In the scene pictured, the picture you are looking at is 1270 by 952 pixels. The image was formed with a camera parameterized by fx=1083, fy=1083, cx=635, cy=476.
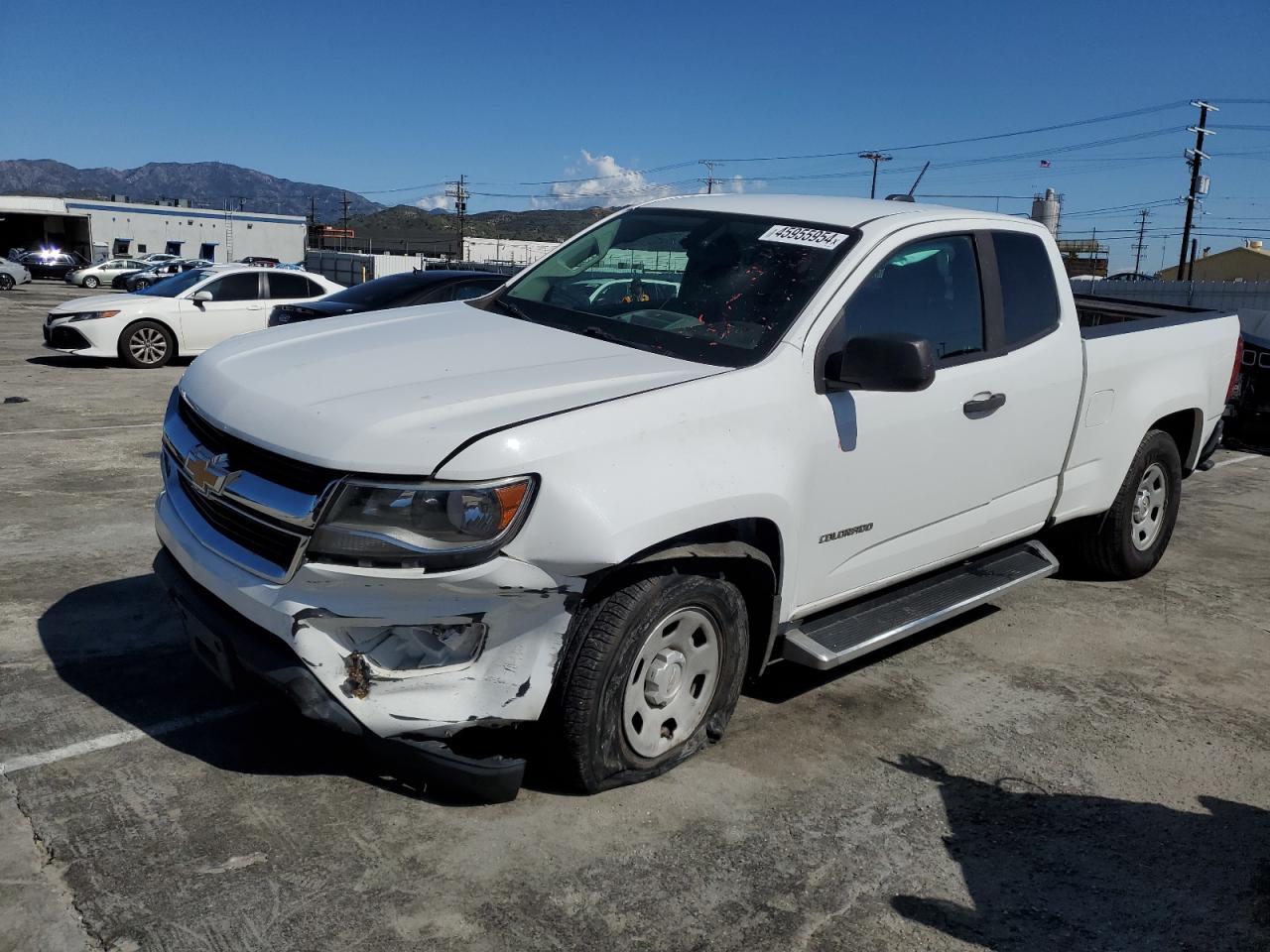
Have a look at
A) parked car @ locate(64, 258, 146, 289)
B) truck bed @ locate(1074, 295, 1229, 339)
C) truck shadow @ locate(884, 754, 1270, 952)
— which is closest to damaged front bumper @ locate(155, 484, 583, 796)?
truck shadow @ locate(884, 754, 1270, 952)

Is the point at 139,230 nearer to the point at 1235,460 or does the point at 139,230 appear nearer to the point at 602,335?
the point at 1235,460

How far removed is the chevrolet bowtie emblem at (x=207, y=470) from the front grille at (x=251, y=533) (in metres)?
0.04

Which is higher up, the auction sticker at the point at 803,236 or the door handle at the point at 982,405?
the auction sticker at the point at 803,236

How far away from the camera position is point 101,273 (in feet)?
158

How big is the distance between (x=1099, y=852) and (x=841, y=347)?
5.94ft

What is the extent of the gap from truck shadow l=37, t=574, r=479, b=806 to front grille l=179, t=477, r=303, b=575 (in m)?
0.45

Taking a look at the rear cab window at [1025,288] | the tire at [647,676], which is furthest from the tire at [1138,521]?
the tire at [647,676]

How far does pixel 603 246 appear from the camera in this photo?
471 centimetres

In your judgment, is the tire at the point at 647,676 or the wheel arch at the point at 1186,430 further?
the wheel arch at the point at 1186,430

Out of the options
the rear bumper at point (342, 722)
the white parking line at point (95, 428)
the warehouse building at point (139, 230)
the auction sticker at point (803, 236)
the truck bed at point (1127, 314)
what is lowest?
the white parking line at point (95, 428)

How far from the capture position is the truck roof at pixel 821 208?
13.9 ft

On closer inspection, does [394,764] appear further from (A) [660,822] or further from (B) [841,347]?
(B) [841,347]

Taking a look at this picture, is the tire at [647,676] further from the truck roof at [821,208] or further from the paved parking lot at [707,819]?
the truck roof at [821,208]

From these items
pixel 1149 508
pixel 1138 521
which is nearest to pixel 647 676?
pixel 1138 521
